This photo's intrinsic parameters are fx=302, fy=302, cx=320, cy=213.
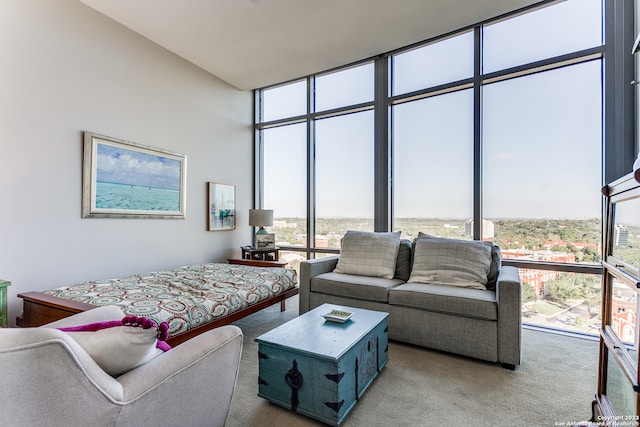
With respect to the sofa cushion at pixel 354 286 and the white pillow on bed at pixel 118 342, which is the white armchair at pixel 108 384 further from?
the sofa cushion at pixel 354 286

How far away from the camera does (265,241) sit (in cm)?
432

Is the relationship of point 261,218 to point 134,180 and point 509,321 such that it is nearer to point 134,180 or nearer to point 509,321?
point 134,180

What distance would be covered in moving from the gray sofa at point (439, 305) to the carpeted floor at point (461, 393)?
0.12 meters

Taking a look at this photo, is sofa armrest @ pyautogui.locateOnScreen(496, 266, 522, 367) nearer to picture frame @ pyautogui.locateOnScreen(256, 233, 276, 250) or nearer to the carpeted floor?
the carpeted floor

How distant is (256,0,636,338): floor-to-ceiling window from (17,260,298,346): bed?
5.27 feet

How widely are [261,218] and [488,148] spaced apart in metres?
2.99

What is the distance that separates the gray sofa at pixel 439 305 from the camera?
7.08 feet

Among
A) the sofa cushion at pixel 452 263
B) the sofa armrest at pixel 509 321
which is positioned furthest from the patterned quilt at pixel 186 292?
the sofa armrest at pixel 509 321

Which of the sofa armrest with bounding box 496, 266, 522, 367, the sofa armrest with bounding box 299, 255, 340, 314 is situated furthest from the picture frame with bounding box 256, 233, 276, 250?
the sofa armrest with bounding box 496, 266, 522, 367

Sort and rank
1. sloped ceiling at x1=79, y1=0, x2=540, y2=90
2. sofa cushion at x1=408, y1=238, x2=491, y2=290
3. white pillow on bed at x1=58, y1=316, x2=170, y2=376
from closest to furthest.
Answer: white pillow on bed at x1=58, y1=316, x2=170, y2=376 → sofa cushion at x1=408, y1=238, x2=491, y2=290 → sloped ceiling at x1=79, y1=0, x2=540, y2=90

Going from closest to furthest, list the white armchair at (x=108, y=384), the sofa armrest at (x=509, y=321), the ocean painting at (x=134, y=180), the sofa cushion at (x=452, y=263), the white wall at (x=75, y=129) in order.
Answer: the white armchair at (x=108, y=384) → the sofa armrest at (x=509, y=321) → the white wall at (x=75, y=129) → the sofa cushion at (x=452, y=263) → the ocean painting at (x=134, y=180)

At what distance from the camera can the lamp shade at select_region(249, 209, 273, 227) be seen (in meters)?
4.30

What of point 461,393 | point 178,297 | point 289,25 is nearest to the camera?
point 461,393

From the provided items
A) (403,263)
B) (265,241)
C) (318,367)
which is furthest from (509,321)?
(265,241)
